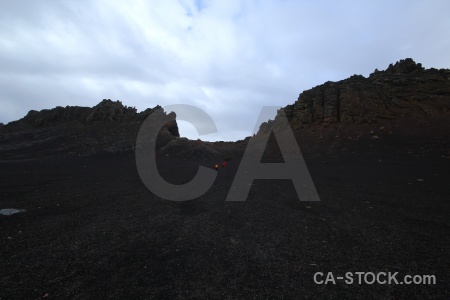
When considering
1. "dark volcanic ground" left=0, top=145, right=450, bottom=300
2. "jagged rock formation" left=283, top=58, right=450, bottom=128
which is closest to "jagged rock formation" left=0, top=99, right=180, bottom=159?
"dark volcanic ground" left=0, top=145, right=450, bottom=300

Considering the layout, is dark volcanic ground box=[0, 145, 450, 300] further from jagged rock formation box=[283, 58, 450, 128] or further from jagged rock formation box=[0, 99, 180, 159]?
jagged rock formation box=[0, 99, 180, 159]

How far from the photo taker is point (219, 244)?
217 inches

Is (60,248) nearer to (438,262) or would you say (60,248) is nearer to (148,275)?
(148,275)

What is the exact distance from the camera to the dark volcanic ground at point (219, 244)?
149 inches

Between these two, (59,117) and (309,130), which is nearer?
(309,130)

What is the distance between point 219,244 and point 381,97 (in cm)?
3138

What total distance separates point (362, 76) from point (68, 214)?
39.0m

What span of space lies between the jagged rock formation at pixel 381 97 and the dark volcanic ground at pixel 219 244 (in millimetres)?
19764

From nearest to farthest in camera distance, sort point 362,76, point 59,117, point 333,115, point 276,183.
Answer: point 276,183
point 333,115
point 362,76
point 59,117

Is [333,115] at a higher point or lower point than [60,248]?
higher

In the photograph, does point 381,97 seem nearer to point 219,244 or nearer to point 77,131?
point 219,244

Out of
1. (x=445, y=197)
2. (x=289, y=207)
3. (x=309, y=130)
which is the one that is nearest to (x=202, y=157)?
(x=309, y=130)

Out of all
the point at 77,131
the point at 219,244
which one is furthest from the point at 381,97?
the point at 77,131

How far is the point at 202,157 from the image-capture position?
29391mm
